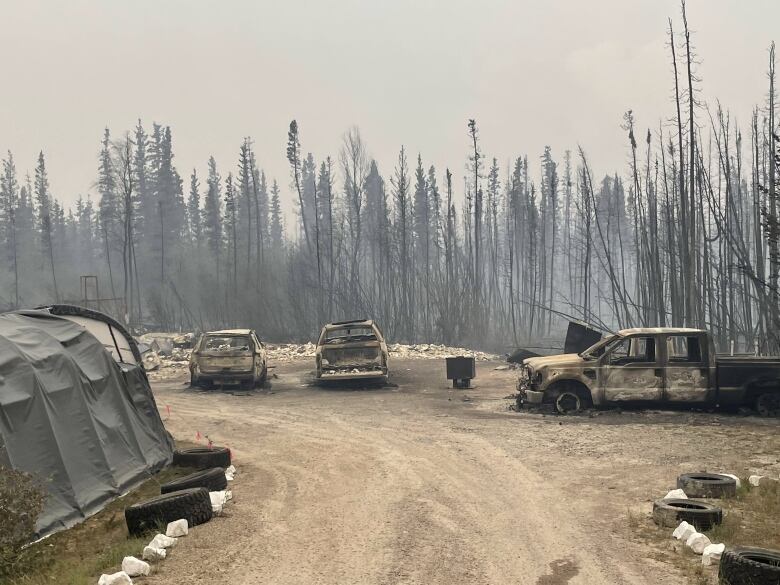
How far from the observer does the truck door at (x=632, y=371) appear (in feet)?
48.0

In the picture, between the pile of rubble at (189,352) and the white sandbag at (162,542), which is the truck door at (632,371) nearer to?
the white sandbag at (162,542)

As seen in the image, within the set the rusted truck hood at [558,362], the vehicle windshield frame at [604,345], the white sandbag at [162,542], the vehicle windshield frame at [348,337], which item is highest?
the vehicle windshield frame at [348,337]

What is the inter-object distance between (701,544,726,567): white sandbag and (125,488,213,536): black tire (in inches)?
190

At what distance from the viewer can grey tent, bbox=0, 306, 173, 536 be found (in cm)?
784

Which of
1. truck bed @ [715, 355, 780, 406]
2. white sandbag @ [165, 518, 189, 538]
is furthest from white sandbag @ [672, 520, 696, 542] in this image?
truck bed @ [715, 355, 780, 406]

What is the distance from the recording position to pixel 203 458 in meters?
10.5

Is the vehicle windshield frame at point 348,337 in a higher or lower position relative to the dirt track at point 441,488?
higher

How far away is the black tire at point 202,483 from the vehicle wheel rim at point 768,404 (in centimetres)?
1086

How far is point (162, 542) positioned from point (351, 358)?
537 inches

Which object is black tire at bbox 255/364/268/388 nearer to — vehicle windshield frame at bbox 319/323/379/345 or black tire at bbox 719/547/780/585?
vehicle windshield frame at bbox 319/323/379/345

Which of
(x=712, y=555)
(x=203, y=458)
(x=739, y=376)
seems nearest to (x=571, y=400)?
(x=739, y=376)

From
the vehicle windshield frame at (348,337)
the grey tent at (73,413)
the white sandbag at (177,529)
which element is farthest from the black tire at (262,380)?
the white sandbag at (177,529)

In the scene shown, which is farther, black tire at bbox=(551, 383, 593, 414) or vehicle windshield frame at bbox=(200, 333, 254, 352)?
vehicle windshield frame at bbox=(200, 333, 254, 352)

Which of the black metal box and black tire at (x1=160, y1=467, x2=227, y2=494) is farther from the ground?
the black metal box
